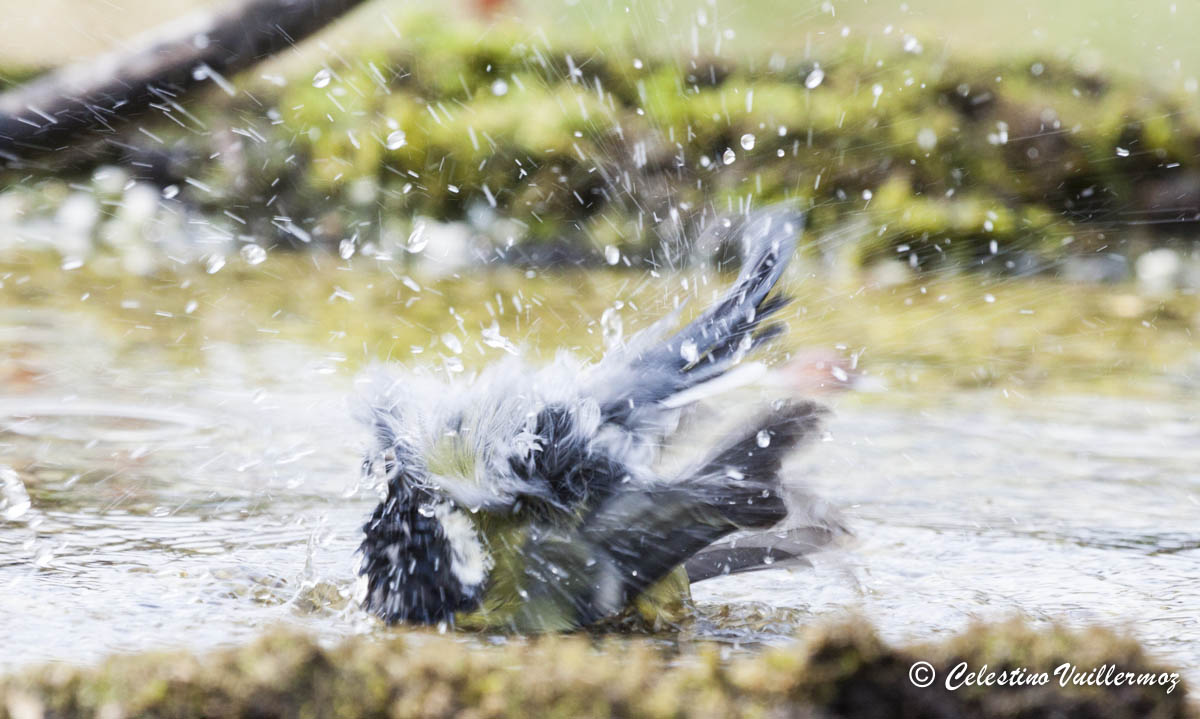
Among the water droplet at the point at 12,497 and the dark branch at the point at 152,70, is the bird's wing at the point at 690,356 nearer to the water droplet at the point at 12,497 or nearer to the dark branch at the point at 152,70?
the dark branch at the point at 152,70

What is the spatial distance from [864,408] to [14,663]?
2927mm

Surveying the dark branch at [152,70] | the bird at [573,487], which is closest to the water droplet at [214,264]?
the dark branch at [152,70]

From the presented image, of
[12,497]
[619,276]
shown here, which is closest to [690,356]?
[12,497]

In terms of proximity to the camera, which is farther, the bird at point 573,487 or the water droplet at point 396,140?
the water droplet at point 396,140

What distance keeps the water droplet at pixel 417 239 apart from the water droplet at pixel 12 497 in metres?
4.48

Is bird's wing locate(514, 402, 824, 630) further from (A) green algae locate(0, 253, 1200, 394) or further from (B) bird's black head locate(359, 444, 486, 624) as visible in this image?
(A) green algae locate(0, 253, 1200, 394)

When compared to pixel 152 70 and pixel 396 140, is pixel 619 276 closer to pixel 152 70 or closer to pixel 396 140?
pixel 396 140

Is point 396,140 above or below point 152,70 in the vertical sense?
above

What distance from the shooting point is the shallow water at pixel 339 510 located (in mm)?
2229

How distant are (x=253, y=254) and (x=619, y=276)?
214cm

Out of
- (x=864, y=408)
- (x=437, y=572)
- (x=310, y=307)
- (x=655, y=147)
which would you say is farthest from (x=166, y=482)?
(x=655, y=147)

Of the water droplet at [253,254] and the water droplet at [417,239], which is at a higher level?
the water droplet at [417,239]

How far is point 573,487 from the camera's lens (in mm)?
2152

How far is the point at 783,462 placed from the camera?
2139 millimetres
